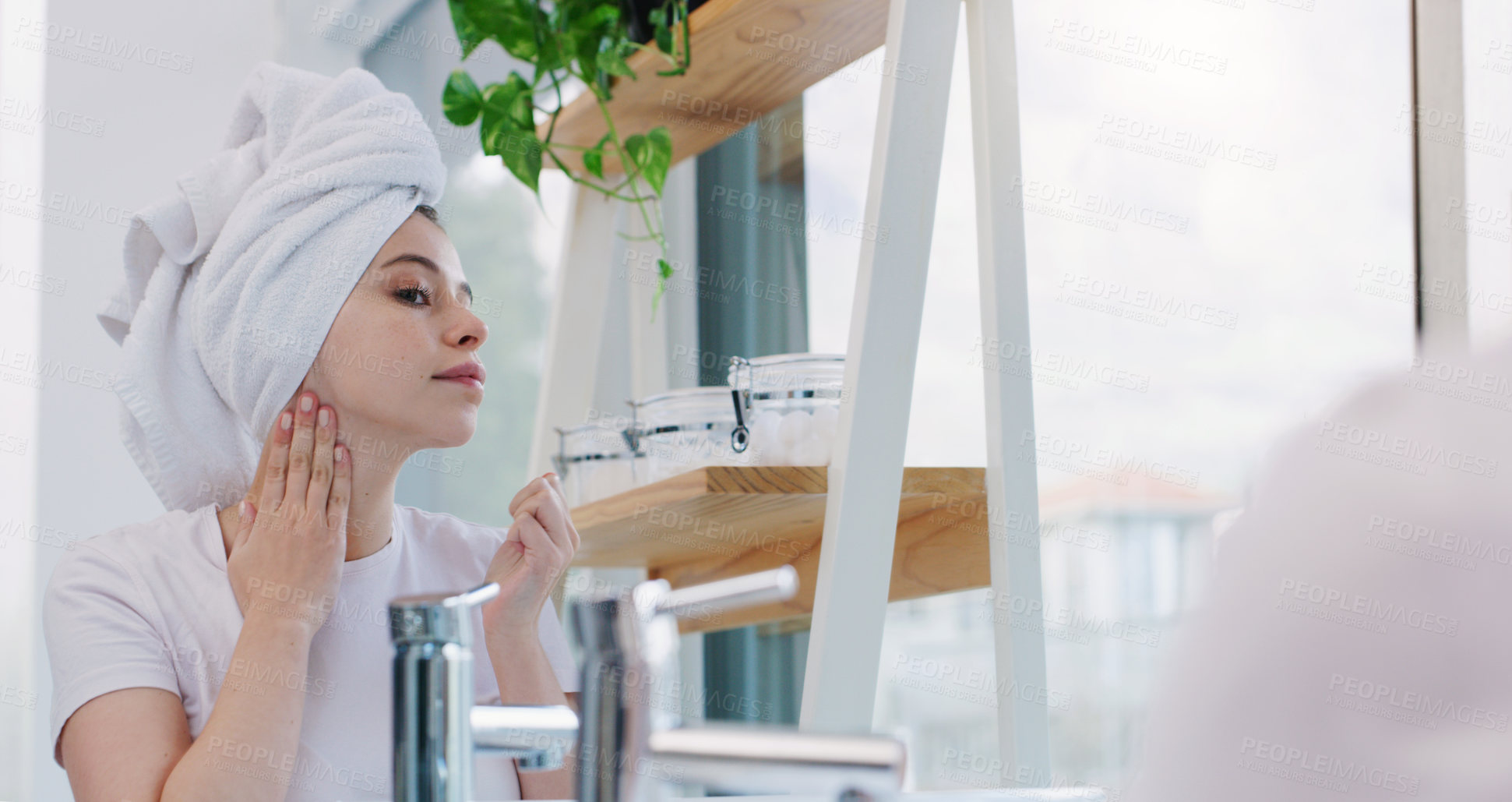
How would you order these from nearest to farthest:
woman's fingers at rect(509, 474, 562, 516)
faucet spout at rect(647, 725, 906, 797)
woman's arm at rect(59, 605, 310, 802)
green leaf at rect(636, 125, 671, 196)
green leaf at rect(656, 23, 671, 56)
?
faucet spout at rect(647, 725, 906, 797)
woman's arm at rect(59, 605, 310, 802)
woman's fingers at rect(509, 474, 562, 516)
green leaf at rect(656, 23, 671, 56)
green leaf at rect(636, 125, 671, 196)

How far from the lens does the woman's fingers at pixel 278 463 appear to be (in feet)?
3.08

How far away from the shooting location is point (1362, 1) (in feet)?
3.06

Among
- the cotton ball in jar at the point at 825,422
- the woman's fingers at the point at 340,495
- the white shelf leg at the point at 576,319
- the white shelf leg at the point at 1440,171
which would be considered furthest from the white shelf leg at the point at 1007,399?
the white shelf leg at the point at 576,319

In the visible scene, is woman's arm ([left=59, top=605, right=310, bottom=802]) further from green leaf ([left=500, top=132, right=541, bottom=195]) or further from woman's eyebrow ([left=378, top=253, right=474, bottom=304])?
green leaf ([left=500, top=132, right=541, bottom=195])

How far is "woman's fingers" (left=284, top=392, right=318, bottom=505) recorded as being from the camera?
933 millimetres

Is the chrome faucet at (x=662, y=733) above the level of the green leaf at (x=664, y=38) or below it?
below

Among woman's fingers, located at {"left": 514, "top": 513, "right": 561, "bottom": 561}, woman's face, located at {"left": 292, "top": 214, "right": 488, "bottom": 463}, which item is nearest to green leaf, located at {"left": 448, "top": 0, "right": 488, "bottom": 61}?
woman's face, located at {"left": 292, "top": 214, "right": 488, "bottom": 463}

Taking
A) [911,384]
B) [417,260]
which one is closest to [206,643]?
[417,260]

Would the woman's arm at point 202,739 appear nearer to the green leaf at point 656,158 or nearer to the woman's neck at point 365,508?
the woman's neck at point 365,508

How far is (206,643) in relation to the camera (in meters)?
0.91

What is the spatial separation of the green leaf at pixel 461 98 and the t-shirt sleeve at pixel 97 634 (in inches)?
22.1

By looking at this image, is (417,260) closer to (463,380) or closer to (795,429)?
(463,380)

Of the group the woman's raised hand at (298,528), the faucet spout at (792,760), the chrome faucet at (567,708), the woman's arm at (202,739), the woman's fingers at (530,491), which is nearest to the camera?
the faucet spout at (792,760)

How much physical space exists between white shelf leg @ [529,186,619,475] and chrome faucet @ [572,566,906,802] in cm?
94
